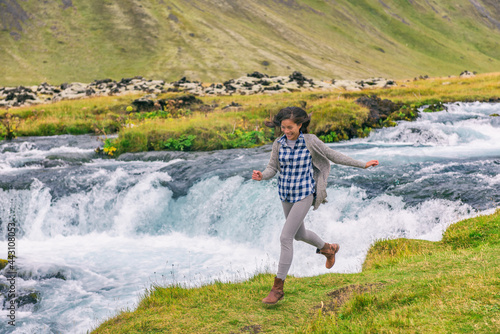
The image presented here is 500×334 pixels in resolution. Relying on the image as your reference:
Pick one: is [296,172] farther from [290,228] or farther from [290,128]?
[290,228]

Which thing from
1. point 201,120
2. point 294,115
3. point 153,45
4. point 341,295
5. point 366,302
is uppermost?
point 294,115

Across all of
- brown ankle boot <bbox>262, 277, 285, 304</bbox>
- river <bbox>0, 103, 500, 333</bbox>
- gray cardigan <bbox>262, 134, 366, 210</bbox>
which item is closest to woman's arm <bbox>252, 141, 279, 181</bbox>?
gray cardigan <bbox>262, 134, 366, 210</bbox>

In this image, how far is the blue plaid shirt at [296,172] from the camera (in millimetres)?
7176

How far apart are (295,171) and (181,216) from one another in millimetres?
11404

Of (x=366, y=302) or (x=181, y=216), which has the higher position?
(x=366, y=302)

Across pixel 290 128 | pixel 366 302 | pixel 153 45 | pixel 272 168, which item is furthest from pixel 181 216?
pixel 153 45

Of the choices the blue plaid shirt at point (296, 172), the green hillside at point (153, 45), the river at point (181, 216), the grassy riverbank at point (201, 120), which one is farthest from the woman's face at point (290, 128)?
the green hillside at point (153, 45)

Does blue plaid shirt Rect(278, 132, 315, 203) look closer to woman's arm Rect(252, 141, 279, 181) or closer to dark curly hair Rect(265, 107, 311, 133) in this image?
woman's arm Rect(252, 141, 279, 181)

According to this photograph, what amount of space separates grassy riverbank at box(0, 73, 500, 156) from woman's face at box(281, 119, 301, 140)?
20514mm

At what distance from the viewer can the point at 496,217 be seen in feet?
35.4

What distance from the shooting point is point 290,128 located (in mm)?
7176

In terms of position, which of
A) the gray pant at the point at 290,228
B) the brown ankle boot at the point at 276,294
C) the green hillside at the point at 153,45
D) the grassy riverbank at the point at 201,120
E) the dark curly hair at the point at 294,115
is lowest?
the green hillside at the point at 153,45

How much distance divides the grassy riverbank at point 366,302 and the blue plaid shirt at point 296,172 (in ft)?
5.67

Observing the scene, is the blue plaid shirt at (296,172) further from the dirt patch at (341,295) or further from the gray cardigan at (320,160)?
the dirt patch at (341,295)
